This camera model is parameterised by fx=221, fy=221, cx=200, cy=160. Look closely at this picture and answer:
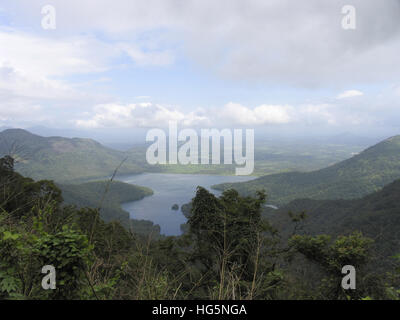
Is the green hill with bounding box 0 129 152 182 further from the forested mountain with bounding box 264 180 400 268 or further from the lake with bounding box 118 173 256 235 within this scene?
the forested mountain with bounding box 264 180 400 268

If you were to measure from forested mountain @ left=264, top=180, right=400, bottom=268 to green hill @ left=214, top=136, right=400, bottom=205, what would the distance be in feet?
78.7

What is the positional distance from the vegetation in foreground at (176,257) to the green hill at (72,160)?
351 ft

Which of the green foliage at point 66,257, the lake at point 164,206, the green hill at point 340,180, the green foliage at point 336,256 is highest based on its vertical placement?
the green foliage at point 66,257

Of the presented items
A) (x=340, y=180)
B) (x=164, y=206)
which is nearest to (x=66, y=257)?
(x=164, y=206)

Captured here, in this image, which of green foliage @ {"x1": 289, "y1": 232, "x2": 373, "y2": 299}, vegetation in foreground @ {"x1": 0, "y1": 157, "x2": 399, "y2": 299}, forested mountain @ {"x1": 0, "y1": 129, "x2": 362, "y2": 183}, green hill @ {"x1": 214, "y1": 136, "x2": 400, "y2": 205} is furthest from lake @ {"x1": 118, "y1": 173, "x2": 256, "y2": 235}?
green foliage @ {"x1": 289, "y1": 232, "x2": 373, "y2": 299}

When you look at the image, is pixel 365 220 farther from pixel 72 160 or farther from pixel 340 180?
pixel 72 160

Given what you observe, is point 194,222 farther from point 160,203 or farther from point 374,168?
point 374,168

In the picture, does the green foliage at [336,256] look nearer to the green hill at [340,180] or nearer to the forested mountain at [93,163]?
the green hill at [340,180]

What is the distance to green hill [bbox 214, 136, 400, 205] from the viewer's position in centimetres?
6494

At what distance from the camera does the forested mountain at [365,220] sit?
2017cm

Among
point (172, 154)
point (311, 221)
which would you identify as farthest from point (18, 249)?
point (172, 154)

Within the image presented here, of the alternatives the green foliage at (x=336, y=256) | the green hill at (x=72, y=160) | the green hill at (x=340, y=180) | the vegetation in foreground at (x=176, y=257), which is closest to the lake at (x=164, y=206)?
the green hill at (x=340, y=180)
